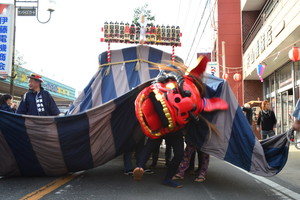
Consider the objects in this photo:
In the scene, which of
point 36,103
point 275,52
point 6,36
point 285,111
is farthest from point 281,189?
point 285,111

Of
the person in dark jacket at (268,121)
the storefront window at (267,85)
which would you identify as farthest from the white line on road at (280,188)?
the storefront window at (267,85)

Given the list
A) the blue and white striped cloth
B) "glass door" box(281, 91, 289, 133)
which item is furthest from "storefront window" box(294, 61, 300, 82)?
the blue and white striped cloth

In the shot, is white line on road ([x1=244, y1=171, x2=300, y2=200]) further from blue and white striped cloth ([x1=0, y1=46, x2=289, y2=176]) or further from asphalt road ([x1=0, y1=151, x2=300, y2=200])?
blue and white striped cloth ([x1=0, y1=46, x2=289, y2=176])

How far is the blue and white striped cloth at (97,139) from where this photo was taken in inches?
177

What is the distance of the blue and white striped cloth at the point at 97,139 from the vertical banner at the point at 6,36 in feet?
23.1

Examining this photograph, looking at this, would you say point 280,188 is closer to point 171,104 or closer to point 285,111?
point 171,104

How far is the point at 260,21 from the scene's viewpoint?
15766 millimetres

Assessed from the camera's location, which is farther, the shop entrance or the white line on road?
the shop entrance

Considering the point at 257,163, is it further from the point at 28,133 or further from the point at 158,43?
the point at 158,43

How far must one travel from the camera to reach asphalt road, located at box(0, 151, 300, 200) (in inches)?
159

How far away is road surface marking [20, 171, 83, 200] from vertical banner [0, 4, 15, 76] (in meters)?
7.27

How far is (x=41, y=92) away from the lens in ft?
19.2

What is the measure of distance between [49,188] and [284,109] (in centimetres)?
1285

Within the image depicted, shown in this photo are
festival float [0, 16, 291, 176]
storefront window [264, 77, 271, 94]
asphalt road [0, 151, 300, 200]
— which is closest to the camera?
asphalt road [0, 151, 300, 200]
